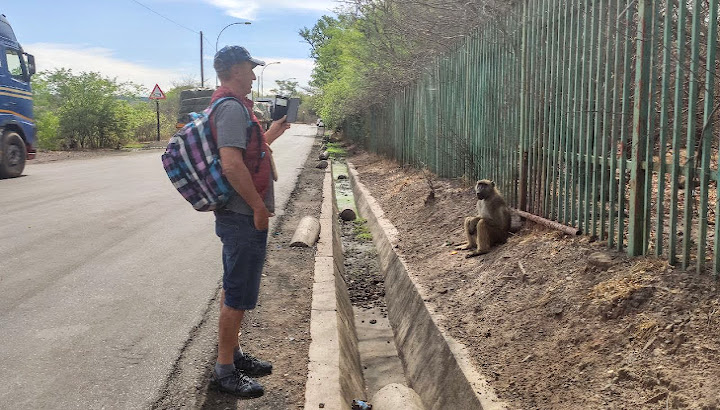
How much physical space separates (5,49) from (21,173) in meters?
2.91

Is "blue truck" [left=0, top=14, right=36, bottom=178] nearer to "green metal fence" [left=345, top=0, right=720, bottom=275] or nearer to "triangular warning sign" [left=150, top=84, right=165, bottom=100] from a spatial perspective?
"green metal fence" [left=345, top=0, right=720, bottom=275]

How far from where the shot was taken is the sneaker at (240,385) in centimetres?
377

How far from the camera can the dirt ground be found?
10.6ft

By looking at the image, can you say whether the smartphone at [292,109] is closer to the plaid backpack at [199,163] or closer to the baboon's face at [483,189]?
the plaid backpack at [199,163]

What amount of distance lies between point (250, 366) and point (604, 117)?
10.6 ft

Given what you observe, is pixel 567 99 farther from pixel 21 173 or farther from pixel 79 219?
pixel 21 173

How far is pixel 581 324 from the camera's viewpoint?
13.2 feet

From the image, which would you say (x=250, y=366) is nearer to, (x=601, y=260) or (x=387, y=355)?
(x=387, y=355)

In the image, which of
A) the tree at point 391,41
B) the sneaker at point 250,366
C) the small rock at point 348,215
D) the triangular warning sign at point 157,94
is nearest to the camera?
the sneaker at point 250,366

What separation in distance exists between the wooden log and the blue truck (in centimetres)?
911

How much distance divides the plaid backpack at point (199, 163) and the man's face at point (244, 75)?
15 centimetres

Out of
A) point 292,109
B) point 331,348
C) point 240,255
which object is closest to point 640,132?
point 292,109

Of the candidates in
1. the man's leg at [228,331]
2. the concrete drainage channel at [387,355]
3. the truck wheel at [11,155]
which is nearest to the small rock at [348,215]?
the concrete drainage channel at [387,355]

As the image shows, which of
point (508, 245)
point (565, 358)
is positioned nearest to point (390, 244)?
point (508, 245)
